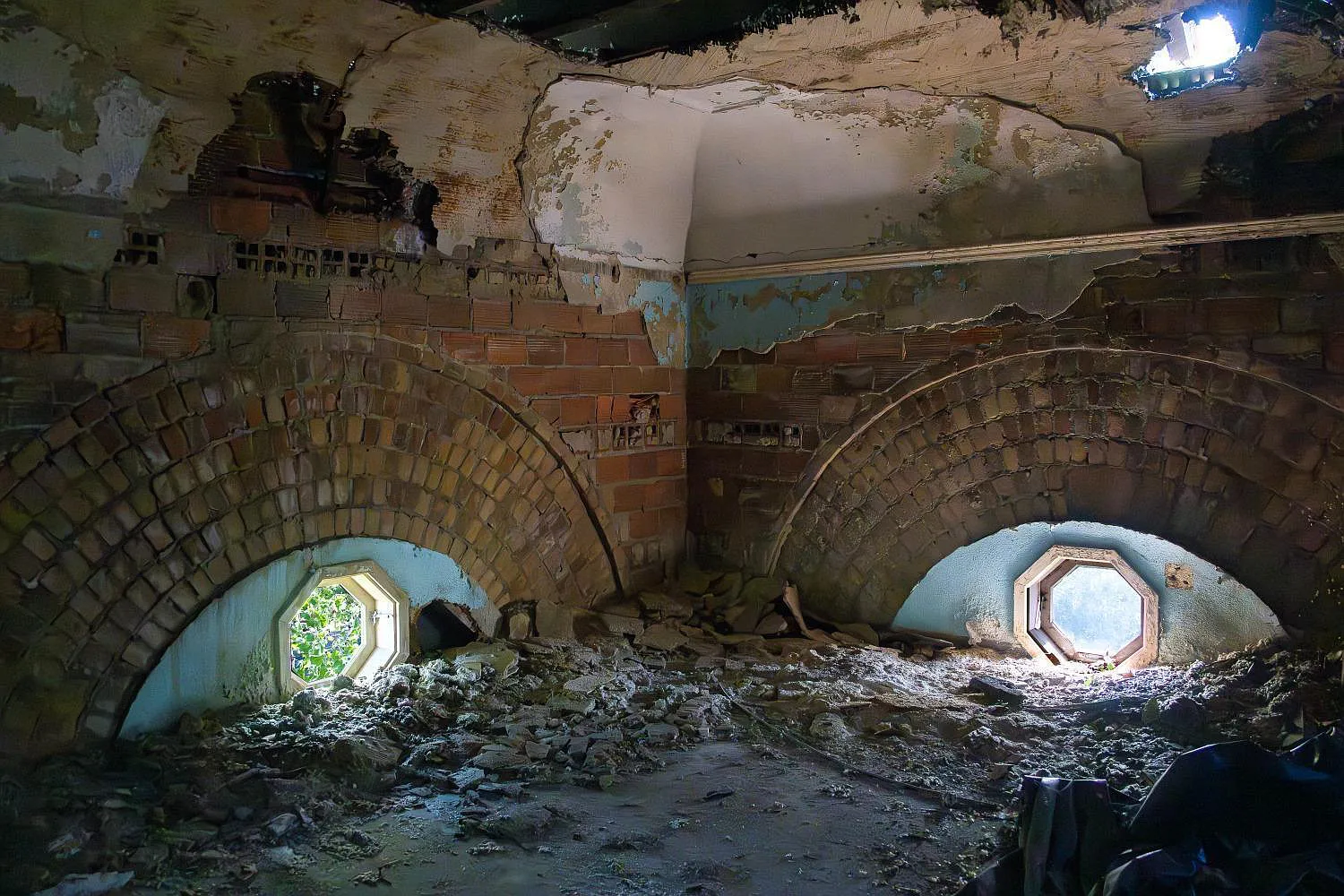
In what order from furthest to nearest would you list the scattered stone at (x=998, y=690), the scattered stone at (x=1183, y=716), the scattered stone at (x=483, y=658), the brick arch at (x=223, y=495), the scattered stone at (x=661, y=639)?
the scattered stone at (x=661, y=639)
the scattered stone at (x=483, y=658)
the scattered stone at (x=998, y=690)
the scattered stone at (x=1183, y=716)
the brick arch at (x=223, y=495)

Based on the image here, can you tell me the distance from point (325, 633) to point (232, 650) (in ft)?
1.44

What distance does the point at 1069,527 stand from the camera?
4.71 meters

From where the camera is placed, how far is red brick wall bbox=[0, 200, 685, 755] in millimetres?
3051

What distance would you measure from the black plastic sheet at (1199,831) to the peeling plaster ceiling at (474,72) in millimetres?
2245

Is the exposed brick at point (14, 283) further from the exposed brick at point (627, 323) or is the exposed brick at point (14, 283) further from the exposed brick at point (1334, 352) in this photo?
the exposed brick at point (1334, 352)

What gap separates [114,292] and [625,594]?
2894 millimetres

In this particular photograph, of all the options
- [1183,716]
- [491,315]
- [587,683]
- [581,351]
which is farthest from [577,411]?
[1183,716]

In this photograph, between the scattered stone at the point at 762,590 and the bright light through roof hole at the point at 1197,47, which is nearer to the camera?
the bright light through roof hole at the point at 1197,47

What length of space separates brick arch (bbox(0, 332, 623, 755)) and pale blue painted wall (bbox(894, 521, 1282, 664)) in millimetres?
2115

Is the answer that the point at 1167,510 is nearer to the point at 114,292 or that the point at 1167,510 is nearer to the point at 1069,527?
the point at 1069,527

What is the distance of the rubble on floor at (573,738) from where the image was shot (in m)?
2.76

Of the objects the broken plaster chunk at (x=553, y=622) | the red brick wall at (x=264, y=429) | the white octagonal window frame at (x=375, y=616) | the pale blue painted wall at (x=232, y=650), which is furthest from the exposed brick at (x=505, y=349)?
the broken plaster chunk at (x=553, y=622)

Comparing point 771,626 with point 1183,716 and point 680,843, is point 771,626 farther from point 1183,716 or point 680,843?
point 680,843

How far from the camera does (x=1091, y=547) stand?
4676 mm
